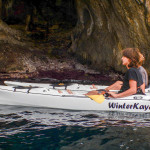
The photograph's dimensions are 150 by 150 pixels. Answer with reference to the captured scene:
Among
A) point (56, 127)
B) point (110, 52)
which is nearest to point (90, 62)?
point (110, 52)

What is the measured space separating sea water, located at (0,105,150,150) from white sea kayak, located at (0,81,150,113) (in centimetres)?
14

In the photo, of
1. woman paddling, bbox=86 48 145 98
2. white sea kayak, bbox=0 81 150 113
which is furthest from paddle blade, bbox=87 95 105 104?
woman paddling, bbox=86 48 145 98

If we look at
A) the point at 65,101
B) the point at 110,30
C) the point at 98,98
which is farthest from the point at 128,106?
the point at 110,30

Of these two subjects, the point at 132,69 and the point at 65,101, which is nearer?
the point at 132,69

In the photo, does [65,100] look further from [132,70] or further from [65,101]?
[132,70]

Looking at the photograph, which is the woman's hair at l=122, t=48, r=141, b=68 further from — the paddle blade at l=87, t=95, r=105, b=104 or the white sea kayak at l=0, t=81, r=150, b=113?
the paddle blade at l=87, t=95, r=105, b=104

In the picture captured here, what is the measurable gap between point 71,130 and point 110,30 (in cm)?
710

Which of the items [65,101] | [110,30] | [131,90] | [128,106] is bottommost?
[128,106]

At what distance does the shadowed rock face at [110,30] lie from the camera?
9336 mm

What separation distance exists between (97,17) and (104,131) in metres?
7.51

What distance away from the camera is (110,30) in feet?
38.2

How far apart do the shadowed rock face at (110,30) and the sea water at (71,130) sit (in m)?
4.21

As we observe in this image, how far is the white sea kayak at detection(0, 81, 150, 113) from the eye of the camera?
21.7 feet

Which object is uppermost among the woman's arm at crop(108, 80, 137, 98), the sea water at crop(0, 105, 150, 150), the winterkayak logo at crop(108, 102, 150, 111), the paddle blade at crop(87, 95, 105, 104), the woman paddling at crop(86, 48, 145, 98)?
the woman paddling at crop(86, 48, 145, 98)
